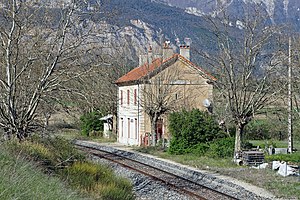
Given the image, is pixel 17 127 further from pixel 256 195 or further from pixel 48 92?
pixel 256 195

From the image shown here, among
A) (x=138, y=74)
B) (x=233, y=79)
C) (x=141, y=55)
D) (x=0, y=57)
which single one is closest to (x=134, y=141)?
(x=138, y=74)

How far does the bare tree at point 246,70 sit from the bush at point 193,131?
286cm

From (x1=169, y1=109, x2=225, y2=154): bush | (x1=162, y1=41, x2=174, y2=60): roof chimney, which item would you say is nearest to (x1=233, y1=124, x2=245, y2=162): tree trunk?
(x1=169, y1=109, x2=225, y2=154): bush

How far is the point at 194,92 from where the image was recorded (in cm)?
4356

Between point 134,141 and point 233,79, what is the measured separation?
1775cm

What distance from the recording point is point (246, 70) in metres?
27.9

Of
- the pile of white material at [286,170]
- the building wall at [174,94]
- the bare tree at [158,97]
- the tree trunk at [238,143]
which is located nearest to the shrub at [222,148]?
the tree trunk at [238,143]

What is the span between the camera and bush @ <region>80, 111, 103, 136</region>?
2076 inches

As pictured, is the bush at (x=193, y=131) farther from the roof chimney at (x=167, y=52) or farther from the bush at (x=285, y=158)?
the roof chimney at (x=167, y=52)

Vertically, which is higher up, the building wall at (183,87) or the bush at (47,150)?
the building wall at (183,87)

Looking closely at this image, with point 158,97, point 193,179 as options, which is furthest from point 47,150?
point 158,97

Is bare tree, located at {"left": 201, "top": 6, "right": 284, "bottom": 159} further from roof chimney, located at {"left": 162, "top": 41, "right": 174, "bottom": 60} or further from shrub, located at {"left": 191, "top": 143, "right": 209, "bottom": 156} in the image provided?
roof chimney, located at {"left": 162, "top": 41, "right": 174, "bottom": 60}

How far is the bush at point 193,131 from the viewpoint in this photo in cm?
3231

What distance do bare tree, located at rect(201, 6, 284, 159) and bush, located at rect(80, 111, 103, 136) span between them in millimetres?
24702
